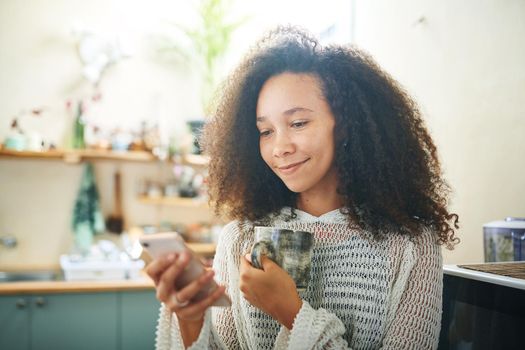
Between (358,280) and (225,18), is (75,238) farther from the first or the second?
(358,280)

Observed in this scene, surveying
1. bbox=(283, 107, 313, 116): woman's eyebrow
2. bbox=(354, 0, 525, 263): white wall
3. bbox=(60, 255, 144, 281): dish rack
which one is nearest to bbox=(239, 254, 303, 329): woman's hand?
bbox=(283, 107, 313, 116): woman's eyebrow

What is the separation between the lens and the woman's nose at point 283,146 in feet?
3.05

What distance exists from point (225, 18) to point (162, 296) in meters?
2.79

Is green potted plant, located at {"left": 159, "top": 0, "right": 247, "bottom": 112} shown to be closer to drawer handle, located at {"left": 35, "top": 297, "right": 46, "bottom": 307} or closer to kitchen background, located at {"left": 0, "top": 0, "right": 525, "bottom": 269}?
kitchen background, located at {"left": 0, "top": 0, "right": 525, "bottom": 269}

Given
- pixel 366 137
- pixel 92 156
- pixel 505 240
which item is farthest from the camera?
pixel 92 156

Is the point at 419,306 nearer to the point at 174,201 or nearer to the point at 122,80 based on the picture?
the point at 174,201

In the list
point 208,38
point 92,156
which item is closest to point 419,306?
point 92,156

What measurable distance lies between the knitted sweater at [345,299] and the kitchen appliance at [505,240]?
35 cm

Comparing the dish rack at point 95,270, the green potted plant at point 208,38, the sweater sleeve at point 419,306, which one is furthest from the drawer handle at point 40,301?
the sweater sleeve at point 419,306

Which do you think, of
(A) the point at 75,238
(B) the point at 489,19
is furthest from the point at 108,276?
(B) the point at 489,19

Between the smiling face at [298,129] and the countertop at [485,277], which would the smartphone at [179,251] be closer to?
the smiling face at [298,129]

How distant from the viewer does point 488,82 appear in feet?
4.90

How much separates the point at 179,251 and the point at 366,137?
20.3 inches

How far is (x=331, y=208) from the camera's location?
1045 millimetres
